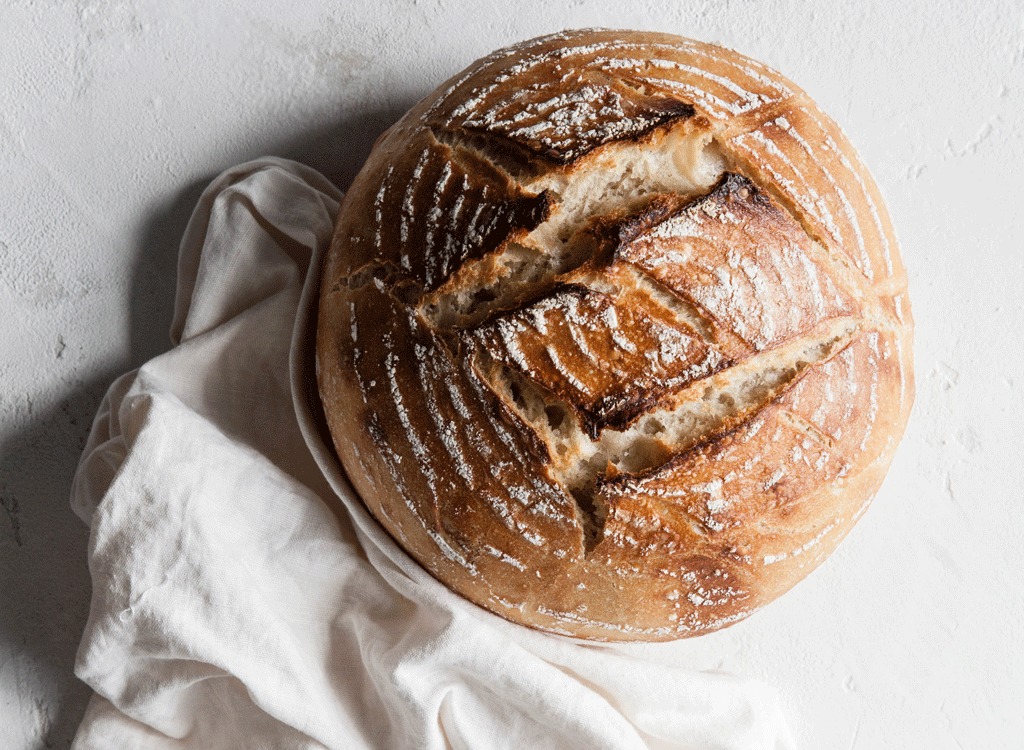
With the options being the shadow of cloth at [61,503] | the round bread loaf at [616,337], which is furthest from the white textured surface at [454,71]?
the round bread loaf at [616,337]

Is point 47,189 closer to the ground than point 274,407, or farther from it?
farther from it

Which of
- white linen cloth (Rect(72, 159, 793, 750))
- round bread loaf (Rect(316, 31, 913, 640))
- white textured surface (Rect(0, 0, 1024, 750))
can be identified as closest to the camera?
round bread loaf (Rect(316, 31, 913, 640))

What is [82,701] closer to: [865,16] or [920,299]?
[920,299]

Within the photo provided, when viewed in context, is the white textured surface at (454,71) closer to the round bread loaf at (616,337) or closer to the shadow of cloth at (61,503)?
the shadow of cloth at (61,503)

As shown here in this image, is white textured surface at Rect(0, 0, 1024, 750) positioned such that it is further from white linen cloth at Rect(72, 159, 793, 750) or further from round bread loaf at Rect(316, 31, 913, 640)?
round bread loaf at Rect(316, 31, 913, 640)

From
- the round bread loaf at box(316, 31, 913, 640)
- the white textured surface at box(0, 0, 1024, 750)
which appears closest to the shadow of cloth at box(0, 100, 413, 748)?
the white textured surface at box(0, 0, 1024, 750)

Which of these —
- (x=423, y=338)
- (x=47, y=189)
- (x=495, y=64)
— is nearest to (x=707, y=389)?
(x=423, y=338)
